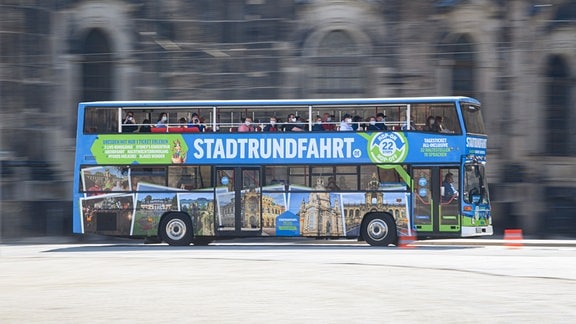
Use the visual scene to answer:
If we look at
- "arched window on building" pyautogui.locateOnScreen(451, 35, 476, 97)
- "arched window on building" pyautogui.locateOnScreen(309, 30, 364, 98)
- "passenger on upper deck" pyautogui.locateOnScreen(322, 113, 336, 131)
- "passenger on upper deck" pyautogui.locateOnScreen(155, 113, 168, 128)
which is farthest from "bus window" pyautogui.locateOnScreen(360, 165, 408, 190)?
"arched window on building" pyautogui.locateOnScreen(451, 35, 476, 97)

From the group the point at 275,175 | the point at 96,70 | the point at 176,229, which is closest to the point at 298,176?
the point at 275,175

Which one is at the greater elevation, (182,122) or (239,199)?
(182,122)

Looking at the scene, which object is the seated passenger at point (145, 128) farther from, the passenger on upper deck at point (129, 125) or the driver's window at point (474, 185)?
the driver's window at point (474, 185)

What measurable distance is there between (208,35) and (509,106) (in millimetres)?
9843

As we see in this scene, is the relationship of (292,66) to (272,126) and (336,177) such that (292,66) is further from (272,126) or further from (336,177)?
(336,177)

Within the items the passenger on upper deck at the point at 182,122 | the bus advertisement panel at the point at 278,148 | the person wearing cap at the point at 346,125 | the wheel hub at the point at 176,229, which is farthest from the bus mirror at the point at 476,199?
the passenger on upper deck at the point at 182,122

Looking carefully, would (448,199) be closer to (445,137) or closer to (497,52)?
(445,137)

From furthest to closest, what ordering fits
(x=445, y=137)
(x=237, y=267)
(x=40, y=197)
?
(x=40, y=197), (x=445, y=137), (x=237, y=267)

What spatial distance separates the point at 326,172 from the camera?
27.2 m

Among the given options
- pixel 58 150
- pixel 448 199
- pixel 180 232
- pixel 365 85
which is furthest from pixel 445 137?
pixel 58 150

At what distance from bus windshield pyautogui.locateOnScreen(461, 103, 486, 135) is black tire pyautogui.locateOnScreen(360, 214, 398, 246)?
2.91 meters

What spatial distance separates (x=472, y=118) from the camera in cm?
2708

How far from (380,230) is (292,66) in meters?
10.1

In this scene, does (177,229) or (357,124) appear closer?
(357,124)
